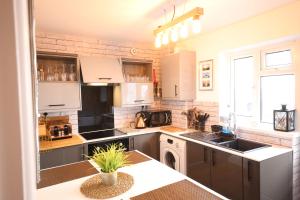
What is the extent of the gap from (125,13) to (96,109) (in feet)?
5.51

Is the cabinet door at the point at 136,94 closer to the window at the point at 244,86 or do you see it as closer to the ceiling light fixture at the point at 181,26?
the ceiling light fixture at the point at 181,26

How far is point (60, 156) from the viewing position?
2420 mm

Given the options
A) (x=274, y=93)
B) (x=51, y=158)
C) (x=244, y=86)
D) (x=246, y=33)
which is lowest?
(x=51, y=158)

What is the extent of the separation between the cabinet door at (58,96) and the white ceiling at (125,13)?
2.54 ft

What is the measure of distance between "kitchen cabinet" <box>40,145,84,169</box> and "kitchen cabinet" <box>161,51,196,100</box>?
1.64 m

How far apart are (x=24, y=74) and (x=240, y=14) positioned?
96.4 inches

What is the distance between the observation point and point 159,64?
381cm

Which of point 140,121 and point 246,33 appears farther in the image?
point 140,121

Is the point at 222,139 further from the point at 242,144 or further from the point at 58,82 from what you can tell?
the point at 58,82

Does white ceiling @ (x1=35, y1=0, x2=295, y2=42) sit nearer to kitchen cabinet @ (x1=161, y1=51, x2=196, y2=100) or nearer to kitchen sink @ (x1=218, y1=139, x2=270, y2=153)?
kitchen cabinet @ (x1=161, y1=51, x2=196, y2=100)

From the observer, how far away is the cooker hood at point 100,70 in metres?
2.76

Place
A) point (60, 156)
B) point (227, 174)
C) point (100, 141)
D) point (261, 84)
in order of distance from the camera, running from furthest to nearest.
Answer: point (100, 141) → point (261, 84) → point (60, 156) → point (227, 174)

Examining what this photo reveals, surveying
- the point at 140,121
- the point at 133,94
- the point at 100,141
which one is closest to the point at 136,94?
the point at 133,94

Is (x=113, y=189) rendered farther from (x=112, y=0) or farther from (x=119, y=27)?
(x=119, y=27)
